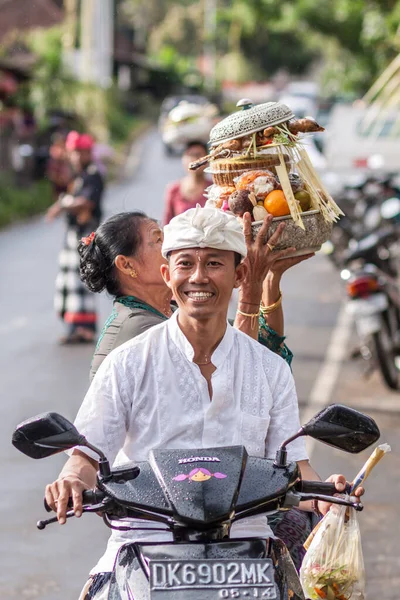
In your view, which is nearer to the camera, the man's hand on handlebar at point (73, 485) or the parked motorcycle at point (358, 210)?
the man's hand on handlebar at point (73, 485)

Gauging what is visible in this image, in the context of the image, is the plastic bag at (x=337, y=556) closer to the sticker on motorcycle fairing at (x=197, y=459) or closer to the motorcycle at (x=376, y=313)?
the sticker on motorcycle fairing at (x=197, y=459)

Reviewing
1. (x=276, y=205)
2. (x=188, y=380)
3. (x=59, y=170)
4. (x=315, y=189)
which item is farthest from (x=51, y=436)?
(x=59, y=170)

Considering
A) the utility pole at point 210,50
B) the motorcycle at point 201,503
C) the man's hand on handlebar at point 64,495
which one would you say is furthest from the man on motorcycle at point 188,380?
the utility pole at point 210,50

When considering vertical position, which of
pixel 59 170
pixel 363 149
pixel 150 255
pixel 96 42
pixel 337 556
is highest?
pixel 96 42

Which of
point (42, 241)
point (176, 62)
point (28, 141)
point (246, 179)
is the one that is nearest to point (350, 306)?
point (246, 179)

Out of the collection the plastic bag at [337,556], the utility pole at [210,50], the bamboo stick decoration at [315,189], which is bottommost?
the plastic bag at [337,556]

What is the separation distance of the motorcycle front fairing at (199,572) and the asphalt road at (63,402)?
80.0 inches

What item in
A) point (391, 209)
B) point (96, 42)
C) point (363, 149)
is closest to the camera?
point (391, 209)

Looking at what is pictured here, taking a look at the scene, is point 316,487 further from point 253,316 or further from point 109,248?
point 109,248

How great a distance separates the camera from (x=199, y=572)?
2.78 metres

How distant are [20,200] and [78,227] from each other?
14230 mm

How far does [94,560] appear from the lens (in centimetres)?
595

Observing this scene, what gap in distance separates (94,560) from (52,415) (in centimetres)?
305

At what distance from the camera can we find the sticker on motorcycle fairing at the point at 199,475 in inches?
114
